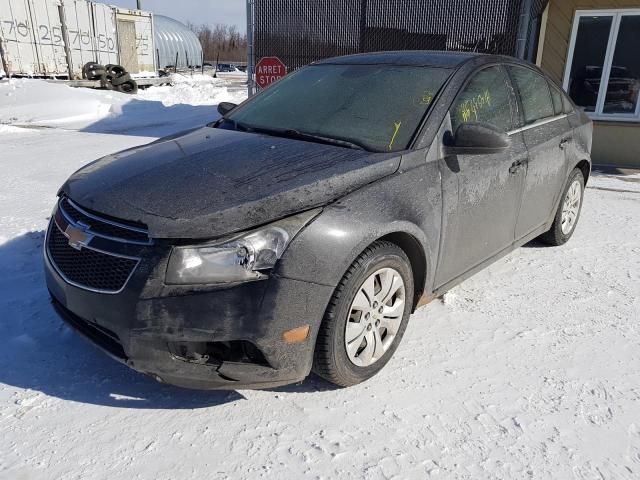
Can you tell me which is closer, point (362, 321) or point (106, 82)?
point (362, 321)

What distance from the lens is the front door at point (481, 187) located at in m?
2.98

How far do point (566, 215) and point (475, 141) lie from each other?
7.37 feet

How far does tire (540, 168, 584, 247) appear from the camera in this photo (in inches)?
176

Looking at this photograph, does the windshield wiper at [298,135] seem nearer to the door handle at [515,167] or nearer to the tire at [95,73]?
the door handle at [515,167]

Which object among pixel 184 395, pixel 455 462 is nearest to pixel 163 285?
pixel 184 395

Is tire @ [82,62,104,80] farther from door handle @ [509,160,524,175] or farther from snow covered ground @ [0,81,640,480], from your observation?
door handle @ [509,160,524,175]

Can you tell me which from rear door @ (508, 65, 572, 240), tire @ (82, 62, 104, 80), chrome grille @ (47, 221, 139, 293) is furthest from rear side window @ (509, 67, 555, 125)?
tire @ (82, 62, 104, 80)

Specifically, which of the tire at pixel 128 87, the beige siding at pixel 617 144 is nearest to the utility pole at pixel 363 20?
the beige siding at pixel 617 144

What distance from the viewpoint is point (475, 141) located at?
9.43 feet

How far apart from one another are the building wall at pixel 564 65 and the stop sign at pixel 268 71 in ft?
15.8

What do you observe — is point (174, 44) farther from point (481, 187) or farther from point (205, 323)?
point (205, 323)

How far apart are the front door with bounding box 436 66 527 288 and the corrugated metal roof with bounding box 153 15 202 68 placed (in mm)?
32560

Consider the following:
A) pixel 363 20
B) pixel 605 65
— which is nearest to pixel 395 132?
pixel 605 65

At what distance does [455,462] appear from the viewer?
2.18 m
